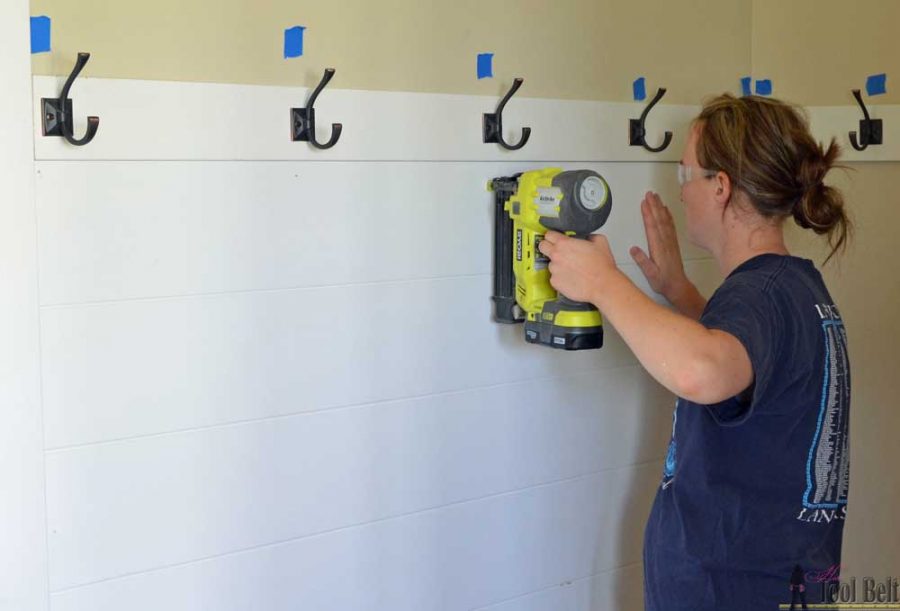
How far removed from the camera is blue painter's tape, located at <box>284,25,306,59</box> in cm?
166

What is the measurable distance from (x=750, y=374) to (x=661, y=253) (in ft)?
2.18

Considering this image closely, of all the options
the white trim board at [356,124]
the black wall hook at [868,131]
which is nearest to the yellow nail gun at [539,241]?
the white trim board at [356,124]

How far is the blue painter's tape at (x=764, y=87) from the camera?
2371mm

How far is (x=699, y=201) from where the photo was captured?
66.9 inches

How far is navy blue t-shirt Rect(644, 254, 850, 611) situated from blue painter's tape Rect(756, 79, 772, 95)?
34.2 inches

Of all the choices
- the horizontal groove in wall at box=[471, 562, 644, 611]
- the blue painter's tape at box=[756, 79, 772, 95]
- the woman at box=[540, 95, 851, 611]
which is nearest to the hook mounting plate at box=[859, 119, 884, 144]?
the blue painter's tape at box=[756, 79, 772, 95]

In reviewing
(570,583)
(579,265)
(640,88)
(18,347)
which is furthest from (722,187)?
(18,347)

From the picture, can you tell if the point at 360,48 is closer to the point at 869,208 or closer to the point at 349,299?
the point at 349,299

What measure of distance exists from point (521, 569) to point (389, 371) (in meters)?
0.53

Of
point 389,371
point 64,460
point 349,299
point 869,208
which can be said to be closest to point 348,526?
point 389,371

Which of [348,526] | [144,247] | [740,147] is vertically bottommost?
[348,526]

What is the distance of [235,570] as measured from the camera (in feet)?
5.56

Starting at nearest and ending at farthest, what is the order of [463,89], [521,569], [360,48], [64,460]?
[64,460] → [360,48] → [463,89] → [521,569]

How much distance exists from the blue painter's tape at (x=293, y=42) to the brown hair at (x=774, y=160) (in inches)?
26.6
